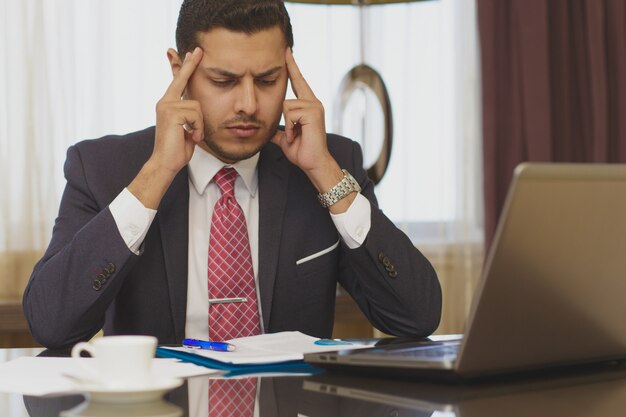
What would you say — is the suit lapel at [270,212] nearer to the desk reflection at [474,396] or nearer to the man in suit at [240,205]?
the man in suit at [240,205]

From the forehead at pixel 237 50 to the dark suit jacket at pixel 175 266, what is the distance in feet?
0.79

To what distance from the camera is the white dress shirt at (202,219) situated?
1725 mm

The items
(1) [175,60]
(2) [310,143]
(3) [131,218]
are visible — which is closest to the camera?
(3) [131,218]

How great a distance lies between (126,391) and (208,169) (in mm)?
1112

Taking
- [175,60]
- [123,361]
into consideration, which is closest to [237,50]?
[175,60]

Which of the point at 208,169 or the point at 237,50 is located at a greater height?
the point at 237,50

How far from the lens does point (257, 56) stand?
193cm

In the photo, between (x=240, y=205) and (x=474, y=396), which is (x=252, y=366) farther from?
(x=240, y=205)

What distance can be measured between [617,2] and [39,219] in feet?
7.76

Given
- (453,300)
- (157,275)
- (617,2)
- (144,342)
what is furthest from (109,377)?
(617,2)

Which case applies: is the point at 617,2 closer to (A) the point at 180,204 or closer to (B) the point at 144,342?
(A) the point at 180,204

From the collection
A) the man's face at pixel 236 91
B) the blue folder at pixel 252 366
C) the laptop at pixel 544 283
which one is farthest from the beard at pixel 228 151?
the laptop at pixel 544 283

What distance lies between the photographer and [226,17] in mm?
1944

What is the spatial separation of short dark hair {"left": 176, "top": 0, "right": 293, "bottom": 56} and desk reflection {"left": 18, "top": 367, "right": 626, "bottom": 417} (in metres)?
0.96
